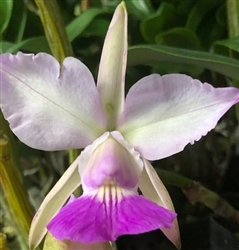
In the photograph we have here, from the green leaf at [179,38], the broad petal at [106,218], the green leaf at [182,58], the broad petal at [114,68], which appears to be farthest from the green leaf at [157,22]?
the broad petal at [106,218]

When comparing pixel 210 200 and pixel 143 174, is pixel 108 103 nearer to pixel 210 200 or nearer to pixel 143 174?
pixel 143 174

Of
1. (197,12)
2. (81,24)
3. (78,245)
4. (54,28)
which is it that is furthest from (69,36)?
(78,245)

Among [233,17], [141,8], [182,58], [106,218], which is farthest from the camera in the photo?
[141,8]

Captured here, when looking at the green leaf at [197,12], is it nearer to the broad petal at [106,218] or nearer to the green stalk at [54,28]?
the green stalk at [54,28]

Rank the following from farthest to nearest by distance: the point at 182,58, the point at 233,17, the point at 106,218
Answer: the point at 233,17, the point at 182,58, the point at 106,218

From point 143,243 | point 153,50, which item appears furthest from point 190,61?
point 143,243

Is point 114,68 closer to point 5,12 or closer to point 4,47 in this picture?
point 4,47

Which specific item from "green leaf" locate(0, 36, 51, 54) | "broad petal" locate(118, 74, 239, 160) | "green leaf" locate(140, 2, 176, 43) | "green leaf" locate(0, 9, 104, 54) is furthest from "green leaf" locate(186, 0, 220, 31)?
"broad petal" locate(118, 74, 239, 160)
